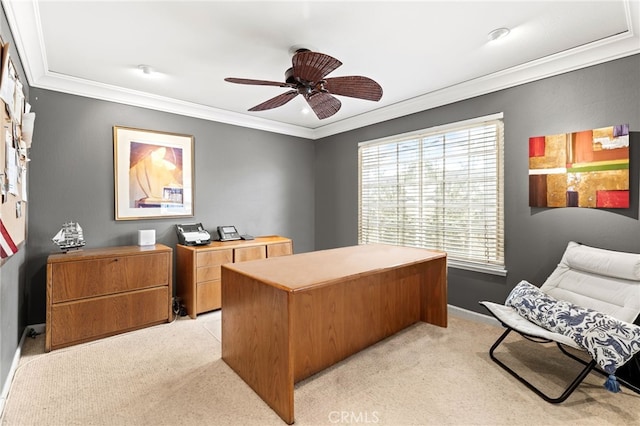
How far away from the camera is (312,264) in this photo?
224 centimetres

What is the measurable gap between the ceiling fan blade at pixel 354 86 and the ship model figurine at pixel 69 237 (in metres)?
2.77

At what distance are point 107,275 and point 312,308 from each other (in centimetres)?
202

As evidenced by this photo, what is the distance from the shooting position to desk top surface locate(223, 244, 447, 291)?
183 cm

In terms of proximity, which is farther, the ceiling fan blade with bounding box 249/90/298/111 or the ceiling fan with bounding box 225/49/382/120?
the ceiling fan blade with bounding box 249/90/298/111

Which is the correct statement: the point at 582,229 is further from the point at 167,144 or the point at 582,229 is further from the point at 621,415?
the point at 167,144

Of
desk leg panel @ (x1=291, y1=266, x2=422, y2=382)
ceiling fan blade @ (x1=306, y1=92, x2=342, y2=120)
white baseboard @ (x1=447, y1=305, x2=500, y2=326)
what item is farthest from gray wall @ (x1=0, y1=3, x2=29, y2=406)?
white baseboard @ (x1=447, y1=305, x2=500, y2=326)

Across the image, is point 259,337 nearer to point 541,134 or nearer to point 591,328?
point 591,328

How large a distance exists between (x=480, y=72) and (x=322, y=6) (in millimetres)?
1843

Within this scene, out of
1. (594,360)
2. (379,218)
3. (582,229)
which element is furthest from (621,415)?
(379,218)

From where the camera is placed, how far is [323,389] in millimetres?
2070

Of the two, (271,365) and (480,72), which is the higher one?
(480,72)

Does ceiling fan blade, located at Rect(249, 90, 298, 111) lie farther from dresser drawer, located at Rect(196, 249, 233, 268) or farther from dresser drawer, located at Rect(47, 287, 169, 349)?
dresser drawer, located at Rect(47, 287, 169, 349)

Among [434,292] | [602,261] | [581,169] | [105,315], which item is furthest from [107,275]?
[581,169]

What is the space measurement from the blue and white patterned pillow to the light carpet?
35 cm
